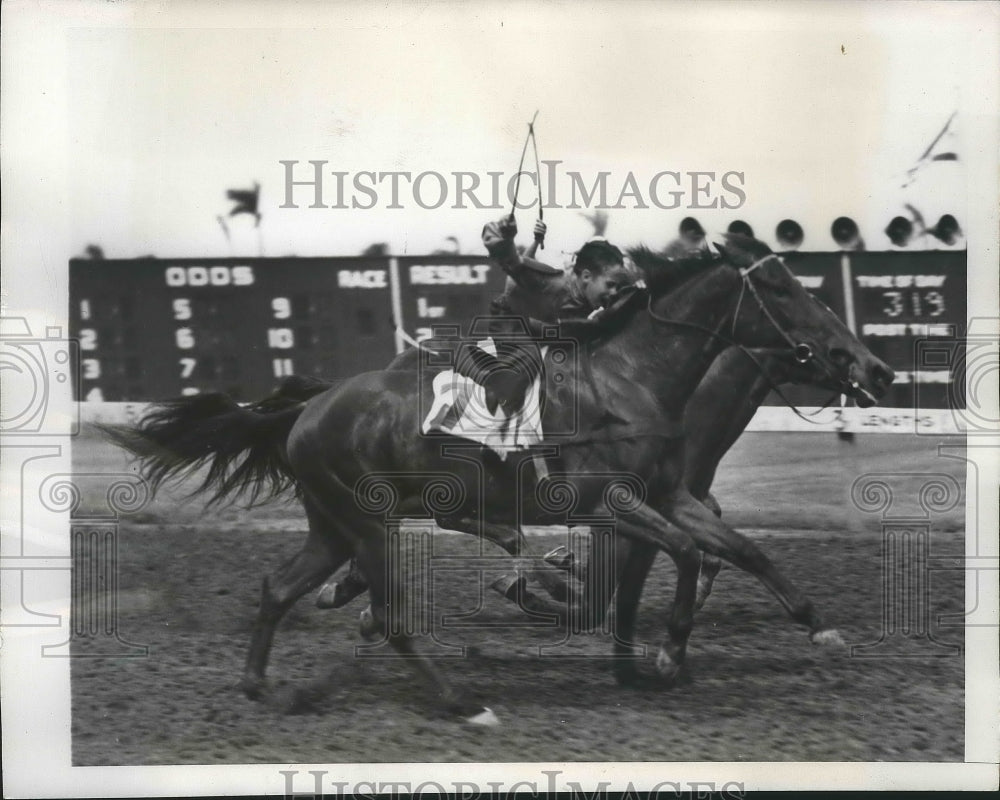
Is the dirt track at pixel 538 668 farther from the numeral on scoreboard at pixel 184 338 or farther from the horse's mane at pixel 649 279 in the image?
the horse's mane at pixel 649 279

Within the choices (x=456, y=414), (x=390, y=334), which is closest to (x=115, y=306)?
(x=390, y=334)

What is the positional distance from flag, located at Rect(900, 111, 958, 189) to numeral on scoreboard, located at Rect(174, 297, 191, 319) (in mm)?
2975

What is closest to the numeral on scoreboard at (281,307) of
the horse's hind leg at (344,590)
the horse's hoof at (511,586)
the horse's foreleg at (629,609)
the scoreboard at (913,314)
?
the horse's hind leg at (344,590)

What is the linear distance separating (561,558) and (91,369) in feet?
6.70

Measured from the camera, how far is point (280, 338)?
3996 mm

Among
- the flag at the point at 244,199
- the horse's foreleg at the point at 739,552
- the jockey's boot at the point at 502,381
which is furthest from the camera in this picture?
the flag at the point at 244,199

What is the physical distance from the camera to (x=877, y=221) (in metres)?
4.05

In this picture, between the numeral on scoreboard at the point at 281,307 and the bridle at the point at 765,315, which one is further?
the numeral on scoreboard at the point at 281,307

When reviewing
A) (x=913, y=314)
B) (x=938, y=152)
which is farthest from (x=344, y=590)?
(x=938, y=152)

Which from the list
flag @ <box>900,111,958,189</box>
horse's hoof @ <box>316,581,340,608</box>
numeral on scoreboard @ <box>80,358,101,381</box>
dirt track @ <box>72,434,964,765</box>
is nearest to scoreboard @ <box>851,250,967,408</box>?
dirt track @ <box>72,434,964,765</box>

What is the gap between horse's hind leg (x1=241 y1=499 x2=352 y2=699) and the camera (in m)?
3.88

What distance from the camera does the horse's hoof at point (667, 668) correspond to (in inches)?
155

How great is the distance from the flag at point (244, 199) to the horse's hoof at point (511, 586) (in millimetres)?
1778

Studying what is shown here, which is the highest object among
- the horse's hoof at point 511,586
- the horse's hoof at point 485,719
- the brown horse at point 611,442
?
the brown horse at point 611,442
